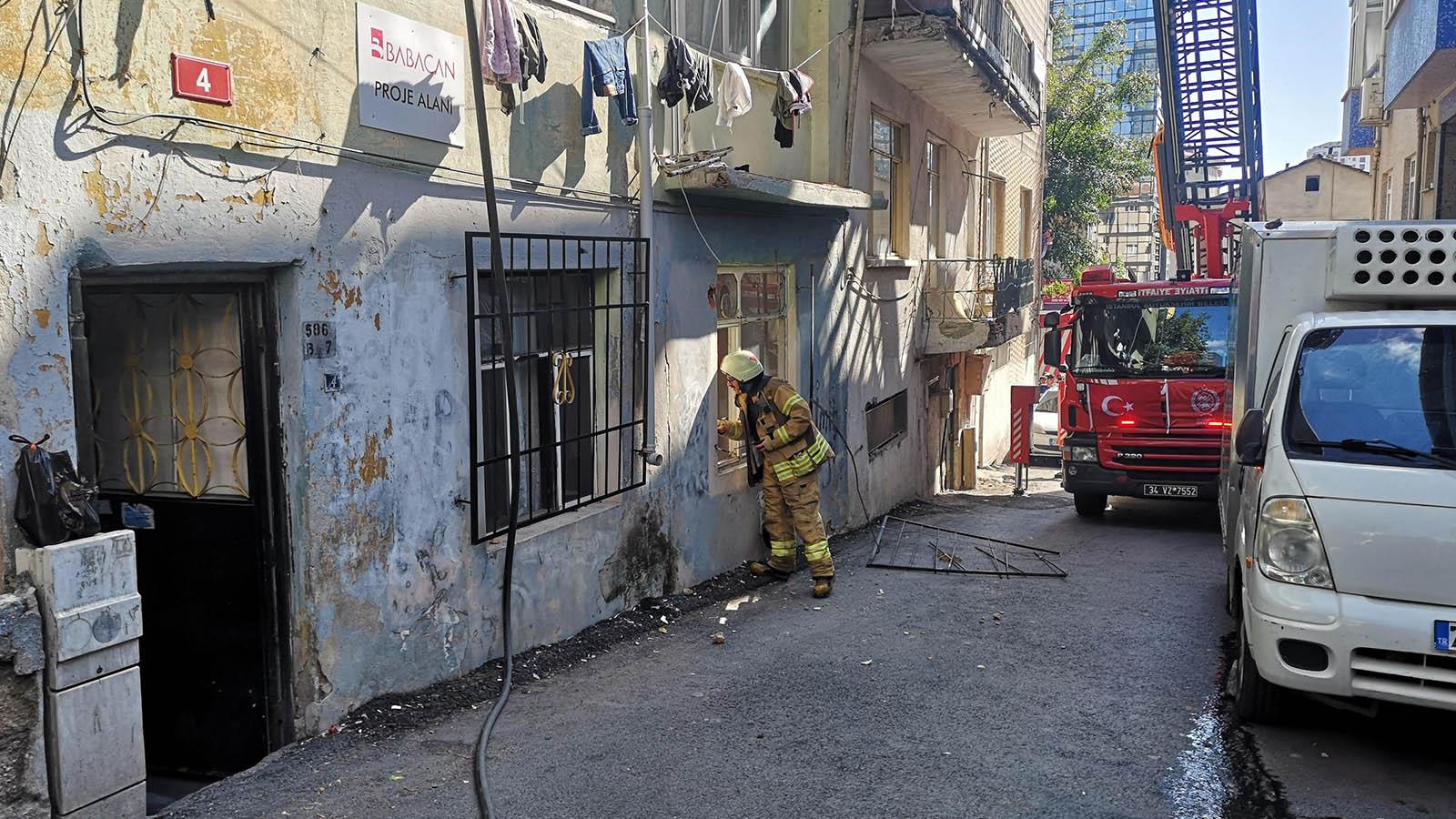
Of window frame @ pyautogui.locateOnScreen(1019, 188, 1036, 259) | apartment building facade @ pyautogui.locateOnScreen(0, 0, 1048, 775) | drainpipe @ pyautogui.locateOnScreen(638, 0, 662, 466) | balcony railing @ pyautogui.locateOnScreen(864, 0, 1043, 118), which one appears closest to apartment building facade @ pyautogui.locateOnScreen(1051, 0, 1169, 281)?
window frame @ pyautogui.locateOnScreen(1019, 188, 1036, 259)

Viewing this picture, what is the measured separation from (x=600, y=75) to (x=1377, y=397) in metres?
4.38

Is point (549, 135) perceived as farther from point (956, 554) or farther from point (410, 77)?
point (956, 554)

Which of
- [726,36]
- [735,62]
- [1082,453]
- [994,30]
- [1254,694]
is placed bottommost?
[1254,694]

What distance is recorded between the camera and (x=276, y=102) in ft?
15.5

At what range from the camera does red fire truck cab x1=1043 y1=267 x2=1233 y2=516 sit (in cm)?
1186

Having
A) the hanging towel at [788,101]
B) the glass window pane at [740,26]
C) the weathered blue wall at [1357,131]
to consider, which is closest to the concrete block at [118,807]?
the hanging towel at [788,101]

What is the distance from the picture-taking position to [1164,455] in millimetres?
11969

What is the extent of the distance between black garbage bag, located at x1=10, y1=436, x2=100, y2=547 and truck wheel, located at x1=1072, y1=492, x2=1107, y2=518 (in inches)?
426

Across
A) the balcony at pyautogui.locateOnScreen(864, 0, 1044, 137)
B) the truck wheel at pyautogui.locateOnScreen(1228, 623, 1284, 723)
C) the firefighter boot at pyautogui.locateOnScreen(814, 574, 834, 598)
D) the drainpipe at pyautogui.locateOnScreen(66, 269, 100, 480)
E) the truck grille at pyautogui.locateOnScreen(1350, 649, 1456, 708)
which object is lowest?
the firefighter boot at pyautogui.locateOnScreen(814, 574, 834, 598)

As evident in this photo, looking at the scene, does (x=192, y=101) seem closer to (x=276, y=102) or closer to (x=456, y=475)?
(x=276, y=102)

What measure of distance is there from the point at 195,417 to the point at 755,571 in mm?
4562

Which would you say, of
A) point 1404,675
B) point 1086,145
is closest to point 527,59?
point 1404,675

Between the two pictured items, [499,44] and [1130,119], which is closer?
[499,44]

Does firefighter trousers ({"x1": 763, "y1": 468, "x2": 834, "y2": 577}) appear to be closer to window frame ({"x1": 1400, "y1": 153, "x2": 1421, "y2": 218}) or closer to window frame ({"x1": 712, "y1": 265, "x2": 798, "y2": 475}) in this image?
window frame ({"x1": 712, "y1": 265, "x2": 798, "y2": 475})
